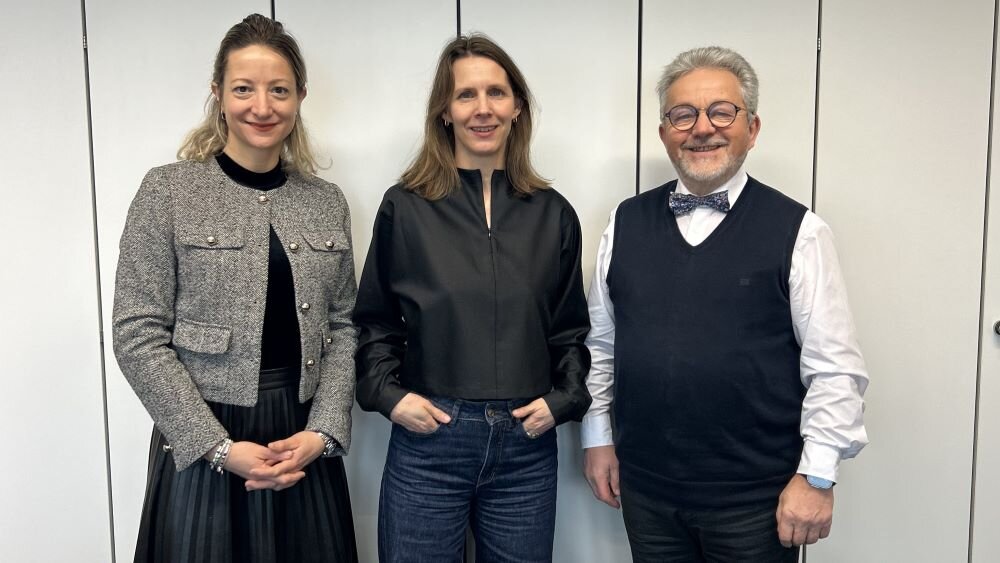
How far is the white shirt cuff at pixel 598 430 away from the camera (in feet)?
5.88

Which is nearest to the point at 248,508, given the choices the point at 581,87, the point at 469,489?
the point at 469,489

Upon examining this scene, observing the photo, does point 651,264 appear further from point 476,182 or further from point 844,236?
point 844,236

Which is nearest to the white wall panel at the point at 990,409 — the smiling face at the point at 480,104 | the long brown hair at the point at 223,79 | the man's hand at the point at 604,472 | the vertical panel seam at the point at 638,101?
the vertical panel seam at the point at 638,101

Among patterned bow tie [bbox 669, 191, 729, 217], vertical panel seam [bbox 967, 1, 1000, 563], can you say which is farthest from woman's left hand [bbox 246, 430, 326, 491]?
vertical panel seam [bbox 967, 1, 1000, 563]

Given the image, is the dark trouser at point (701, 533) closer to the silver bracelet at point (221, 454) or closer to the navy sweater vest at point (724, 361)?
the navy sweater vest at point (724, 361)

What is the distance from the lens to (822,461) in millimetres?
1471

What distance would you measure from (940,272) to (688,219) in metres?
1.01

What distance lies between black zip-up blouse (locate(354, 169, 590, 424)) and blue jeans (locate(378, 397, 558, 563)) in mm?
84

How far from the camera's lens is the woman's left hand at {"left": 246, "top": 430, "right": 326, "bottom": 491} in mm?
1479

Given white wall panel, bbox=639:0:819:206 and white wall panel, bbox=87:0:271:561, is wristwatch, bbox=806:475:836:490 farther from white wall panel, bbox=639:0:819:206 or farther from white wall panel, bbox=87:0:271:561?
white wall panel, bbox=87:0:271:561

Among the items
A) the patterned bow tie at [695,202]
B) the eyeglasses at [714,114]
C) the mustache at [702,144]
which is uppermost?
the eyeglasses at [714,114]

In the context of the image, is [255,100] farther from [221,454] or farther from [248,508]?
[248,508]

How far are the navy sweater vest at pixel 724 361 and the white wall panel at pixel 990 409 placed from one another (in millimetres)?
951

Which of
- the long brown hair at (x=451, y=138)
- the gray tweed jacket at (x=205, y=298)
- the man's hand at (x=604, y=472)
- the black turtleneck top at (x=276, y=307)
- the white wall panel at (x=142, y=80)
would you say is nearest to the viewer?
the gray tweed jacket at (x=205, y=298)
